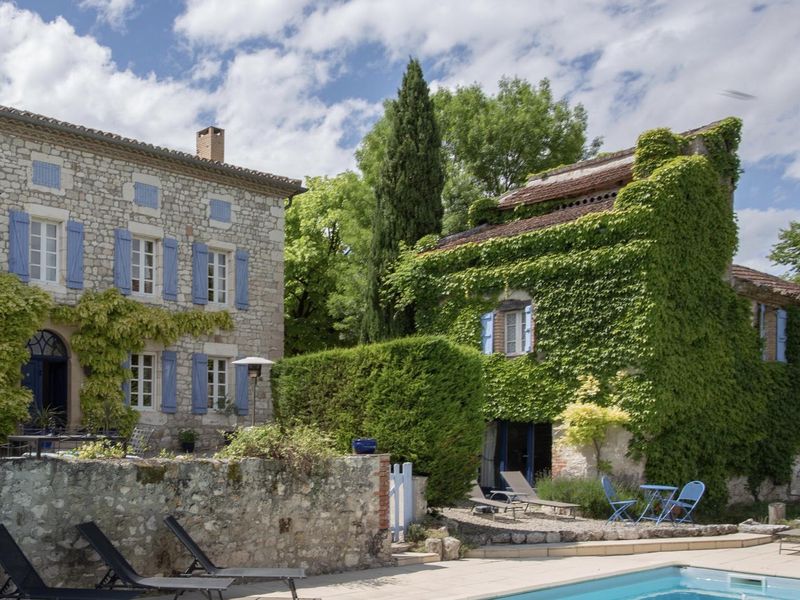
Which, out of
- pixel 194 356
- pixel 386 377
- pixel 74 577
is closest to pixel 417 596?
pixel 74 577

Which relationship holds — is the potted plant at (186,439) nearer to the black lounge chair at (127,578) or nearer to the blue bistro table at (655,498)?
the blue bistro table at (655,498)

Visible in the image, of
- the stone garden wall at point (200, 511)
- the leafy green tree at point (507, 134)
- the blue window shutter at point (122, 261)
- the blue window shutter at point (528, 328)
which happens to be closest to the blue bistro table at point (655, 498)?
the blue window shutter at point (528, 328)

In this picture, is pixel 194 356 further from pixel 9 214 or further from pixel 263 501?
pixel 263 501

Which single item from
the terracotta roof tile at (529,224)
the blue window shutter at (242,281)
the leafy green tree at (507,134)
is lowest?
the blue window shutter at (242,281)

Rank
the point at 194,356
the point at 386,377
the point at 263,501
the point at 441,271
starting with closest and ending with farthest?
1. the point at 263,501
2. the point at 386,377
3. the point at 194,356
4. the point at 441,271

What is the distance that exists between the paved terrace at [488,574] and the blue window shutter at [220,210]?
1079 centimetres

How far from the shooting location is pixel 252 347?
20531mm

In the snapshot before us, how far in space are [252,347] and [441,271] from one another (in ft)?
15.4

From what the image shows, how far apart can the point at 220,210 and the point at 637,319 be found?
9.42m

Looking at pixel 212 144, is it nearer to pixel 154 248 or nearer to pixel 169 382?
pixel 154 248

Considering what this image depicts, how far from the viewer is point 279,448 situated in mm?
10609

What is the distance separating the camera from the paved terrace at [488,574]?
9.56 metres

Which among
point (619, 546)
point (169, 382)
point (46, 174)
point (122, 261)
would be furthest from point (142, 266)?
point (619, 546)

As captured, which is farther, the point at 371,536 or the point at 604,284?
the point at 604,284
